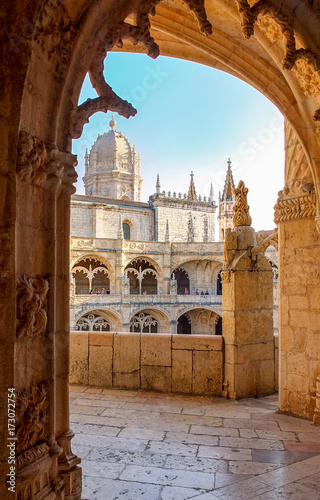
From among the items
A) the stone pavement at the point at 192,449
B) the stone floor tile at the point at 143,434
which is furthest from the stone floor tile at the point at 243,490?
the stone floor tile at the point at 143,434

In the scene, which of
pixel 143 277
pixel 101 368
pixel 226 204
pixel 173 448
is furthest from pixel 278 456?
pixel 226 204

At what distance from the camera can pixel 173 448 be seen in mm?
3324

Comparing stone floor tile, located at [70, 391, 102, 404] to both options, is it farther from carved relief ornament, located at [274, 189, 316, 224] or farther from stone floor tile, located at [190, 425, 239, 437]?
carved relief ornament, located at [274, 189, 316, 224]

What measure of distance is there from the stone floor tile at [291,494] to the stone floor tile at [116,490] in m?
0.66

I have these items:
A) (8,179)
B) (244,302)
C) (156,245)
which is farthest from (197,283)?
(8,179)

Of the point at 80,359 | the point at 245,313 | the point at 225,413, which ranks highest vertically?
the point at 245,313

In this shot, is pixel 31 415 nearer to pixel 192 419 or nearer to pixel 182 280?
pixel 192 419

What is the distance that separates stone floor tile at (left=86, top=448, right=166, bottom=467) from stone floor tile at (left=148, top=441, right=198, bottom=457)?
0.32 feet

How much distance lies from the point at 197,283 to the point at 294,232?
2588 centimetres

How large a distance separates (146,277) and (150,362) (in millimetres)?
26224

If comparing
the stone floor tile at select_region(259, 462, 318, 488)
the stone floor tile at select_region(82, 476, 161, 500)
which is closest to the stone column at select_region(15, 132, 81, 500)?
the stone floor tile at select_region(82, 476, 161, 500)

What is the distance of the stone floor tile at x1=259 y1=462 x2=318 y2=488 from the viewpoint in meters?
2.69

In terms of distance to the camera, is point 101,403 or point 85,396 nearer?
point 101,403

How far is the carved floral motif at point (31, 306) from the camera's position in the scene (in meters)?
1.62
